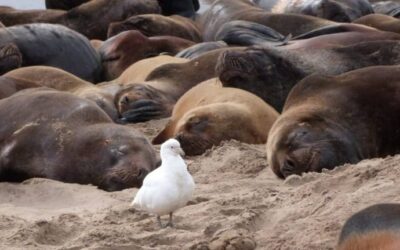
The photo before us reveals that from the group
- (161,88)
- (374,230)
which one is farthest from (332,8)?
(374,230)

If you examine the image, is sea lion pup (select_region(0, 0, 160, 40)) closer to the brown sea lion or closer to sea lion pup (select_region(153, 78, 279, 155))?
the brown sea lion

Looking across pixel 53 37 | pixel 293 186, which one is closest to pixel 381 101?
pixel 293 186

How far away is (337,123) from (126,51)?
5469 mm

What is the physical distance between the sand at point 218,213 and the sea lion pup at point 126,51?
18.0ft

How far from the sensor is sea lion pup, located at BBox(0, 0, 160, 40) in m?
14.1

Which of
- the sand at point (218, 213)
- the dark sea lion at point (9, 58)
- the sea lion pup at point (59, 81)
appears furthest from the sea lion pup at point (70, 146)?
the dark sea lion at point (9, 58)

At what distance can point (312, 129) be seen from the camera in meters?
6.31

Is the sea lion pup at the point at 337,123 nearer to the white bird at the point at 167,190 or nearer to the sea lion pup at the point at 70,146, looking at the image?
the sea lion pup at the point at 70,146

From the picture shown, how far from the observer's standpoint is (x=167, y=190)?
15.4 feet

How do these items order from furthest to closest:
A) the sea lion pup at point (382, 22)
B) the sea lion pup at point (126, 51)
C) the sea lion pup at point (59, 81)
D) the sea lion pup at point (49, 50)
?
1. the sea lion pup at point (126, 51)
2. the sea lion pup at point (382, 22)
3. the sea lion pup at point (49, 50)
4. the sea lion pup at point (59, 81)

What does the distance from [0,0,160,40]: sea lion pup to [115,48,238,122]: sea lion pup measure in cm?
460

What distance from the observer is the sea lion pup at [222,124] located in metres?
7.36

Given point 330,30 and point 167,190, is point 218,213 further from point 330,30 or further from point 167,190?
point 330,30

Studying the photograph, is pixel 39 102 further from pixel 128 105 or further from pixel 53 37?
pixel 53 37
